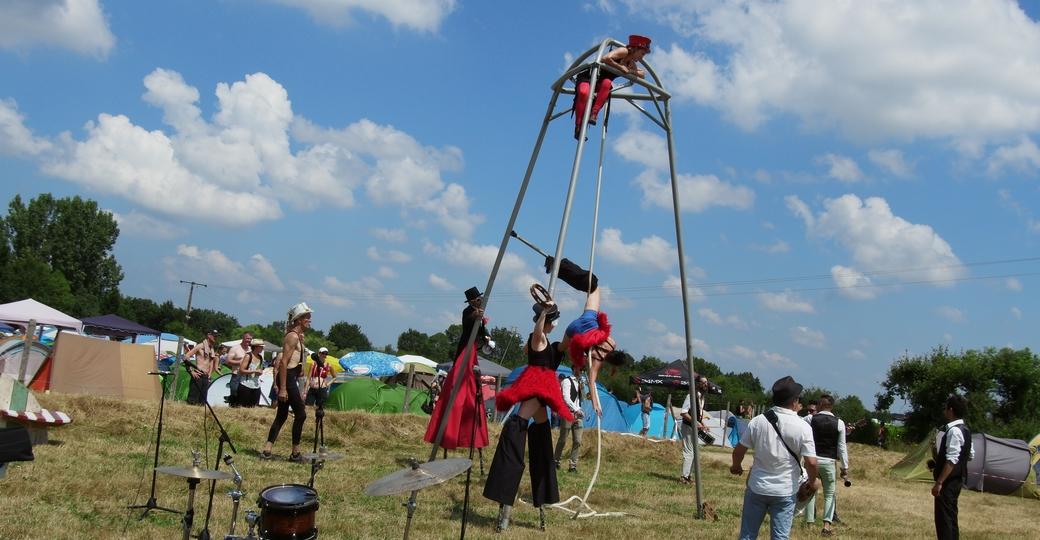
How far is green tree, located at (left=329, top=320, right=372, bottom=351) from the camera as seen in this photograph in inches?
4488

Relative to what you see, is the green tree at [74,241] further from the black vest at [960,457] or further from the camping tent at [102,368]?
the black vest at [960,457]

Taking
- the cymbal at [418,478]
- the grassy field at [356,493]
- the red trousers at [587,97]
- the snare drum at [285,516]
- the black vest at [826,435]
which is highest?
the red trousers at [587,97]

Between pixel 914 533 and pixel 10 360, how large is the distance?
637 inches

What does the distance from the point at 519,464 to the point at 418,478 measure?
2.75 m

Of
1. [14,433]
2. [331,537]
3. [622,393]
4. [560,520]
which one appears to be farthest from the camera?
[622,393]

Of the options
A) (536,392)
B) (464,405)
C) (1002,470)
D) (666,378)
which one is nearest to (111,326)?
(666,378)

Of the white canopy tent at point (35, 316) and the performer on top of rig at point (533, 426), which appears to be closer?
the performer on top of rig at point (533, 426)

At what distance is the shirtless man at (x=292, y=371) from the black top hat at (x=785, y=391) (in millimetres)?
5848

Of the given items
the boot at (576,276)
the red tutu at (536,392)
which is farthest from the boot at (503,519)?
the boot at (576,276)

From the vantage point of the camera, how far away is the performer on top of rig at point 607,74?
7074mm

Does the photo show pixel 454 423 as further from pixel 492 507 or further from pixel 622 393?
pixel 622 393

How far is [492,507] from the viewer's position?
8.11 metres

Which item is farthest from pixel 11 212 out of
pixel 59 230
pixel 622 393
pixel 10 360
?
pixel 10 360

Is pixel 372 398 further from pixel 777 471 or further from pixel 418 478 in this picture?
pixel 418 478
